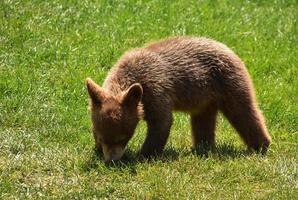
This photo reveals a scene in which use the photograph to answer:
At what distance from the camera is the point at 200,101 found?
8273mm

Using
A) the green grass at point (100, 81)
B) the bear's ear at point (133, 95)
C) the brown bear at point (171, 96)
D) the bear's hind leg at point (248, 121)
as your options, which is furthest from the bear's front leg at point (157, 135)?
the bear's hind leg at point (248, 121)

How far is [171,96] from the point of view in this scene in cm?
808

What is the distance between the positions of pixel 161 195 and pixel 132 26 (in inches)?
220

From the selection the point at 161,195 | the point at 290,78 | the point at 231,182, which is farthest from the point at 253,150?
the point at 290,78

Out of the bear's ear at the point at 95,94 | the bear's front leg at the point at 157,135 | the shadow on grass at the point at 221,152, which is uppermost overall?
the bear's ear at the point at 95,94

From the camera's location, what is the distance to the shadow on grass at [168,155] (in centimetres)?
754

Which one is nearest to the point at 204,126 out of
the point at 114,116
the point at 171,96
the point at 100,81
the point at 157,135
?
the point at 171,96

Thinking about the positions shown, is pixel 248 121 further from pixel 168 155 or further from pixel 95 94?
pixel 95 94

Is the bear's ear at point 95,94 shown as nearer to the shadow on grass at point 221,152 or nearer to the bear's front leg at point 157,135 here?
the bear's front leg at point 157,135

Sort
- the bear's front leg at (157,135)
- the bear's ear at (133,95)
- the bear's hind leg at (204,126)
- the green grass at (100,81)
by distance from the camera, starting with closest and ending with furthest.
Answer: the green grass at (100,81), the bear's ear at (133,95), the bear's front leg at (157,135), the bear's hind leg at (204,126)

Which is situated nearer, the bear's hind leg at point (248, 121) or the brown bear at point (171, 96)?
the brown bear at point (171, 96)

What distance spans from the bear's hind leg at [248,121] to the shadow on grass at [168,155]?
0.16 meters

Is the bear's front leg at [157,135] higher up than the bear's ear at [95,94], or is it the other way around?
the bear's ear at [95,94]

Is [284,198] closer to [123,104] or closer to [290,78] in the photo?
[123,104]
